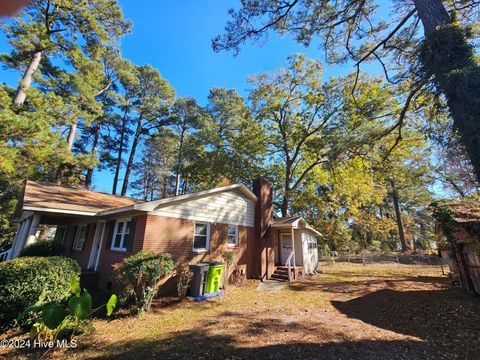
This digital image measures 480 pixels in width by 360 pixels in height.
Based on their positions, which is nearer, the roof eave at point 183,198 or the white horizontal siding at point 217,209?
the roof eave at point 183,198

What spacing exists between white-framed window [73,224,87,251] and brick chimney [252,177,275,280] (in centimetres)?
901

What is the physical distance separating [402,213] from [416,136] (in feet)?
95.3

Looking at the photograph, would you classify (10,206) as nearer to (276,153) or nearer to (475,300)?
(276,153)

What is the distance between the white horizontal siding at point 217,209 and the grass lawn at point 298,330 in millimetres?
3312

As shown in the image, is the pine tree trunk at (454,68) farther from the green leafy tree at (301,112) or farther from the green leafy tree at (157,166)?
the green leafy tree at (157,166)

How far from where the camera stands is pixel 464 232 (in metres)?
7.30

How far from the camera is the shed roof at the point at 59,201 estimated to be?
8.34m

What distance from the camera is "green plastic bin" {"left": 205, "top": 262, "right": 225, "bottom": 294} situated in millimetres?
8703

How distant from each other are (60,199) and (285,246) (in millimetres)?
11809

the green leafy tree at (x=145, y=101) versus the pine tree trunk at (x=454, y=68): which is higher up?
the green leafy tree at (x=145, y=101)

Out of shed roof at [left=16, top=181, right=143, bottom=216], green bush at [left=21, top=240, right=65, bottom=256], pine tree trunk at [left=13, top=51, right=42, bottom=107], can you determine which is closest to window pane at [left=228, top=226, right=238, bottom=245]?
shed roof at [left=16, top=181, right=143, bottom=216]

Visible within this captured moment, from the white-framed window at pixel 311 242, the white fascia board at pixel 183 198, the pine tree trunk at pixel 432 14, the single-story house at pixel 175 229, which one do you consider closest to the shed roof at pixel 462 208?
the pine tree trunk at pixel 432 14

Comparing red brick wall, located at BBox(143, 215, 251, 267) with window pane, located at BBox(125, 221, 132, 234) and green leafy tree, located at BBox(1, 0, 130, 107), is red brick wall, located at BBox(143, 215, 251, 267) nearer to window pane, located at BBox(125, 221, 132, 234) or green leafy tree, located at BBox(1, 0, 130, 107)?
window pane, located at BBox(125, 221, 132, 234)

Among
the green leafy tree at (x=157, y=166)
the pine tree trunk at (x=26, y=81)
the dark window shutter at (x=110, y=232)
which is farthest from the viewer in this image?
the green leafy tree at (x=157, y=166)
